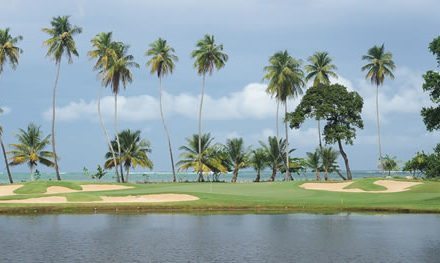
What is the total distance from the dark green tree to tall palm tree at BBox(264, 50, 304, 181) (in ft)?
9.13

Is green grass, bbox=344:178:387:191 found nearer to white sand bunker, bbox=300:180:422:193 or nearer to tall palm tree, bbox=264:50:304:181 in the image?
white sand bunker, bbox=300:180:422:193

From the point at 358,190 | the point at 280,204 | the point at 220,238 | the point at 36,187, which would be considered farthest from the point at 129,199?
the point at 358,190

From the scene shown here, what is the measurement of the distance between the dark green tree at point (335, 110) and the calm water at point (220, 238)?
45572 millimetres

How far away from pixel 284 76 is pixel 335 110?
10369 mm

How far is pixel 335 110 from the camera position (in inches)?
3595

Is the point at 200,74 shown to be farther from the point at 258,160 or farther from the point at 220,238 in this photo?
the point at 220,238

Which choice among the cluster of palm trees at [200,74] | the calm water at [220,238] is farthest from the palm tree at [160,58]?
the calm water at [220,238]

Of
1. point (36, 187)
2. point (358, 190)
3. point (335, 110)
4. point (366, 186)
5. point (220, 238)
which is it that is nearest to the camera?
point (220, 238)

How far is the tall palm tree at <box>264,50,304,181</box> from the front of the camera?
95.8 metres

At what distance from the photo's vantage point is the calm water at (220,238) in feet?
Answer: 90.4

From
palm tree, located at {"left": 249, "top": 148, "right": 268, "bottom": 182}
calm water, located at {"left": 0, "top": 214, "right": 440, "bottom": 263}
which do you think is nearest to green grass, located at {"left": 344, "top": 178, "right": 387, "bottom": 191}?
calm water, located at {"left": 0, "top": 214, "right": 440, "bottom": 263}

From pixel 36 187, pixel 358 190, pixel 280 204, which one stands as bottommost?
pixel 280 204

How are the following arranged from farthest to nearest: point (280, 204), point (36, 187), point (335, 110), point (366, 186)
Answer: point (335, 110) → point (366, 186) → point (36, 187) → point (280, 204)

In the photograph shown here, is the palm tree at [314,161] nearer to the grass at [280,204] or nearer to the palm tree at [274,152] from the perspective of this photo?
the palm tree at [274,152]
